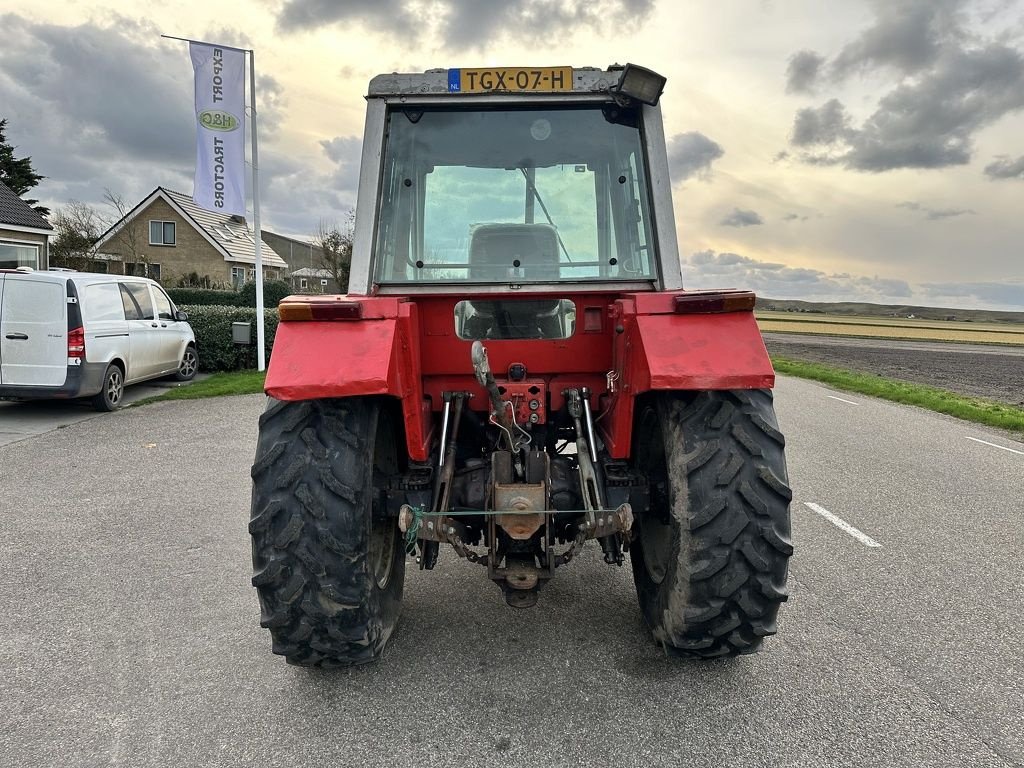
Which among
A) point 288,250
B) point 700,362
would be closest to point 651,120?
point 700,362

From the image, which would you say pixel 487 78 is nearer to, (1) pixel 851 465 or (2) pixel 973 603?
(2) pixel 973 603

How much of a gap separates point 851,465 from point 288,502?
6.54m

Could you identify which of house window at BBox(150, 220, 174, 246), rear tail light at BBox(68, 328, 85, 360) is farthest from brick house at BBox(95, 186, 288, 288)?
rear tail light at BBox(68, 328, 85, 360)

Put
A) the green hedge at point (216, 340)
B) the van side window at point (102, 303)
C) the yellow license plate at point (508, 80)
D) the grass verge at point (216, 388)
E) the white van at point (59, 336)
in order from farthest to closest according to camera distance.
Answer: the green hedge at point (216, 340)
the grass verge at point (216, 388)
the van side window at point (102, 303)
the white van at point (59, 336)
the yellow license plate at point (508, 80)

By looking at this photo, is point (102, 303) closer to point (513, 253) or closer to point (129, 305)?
point (129, 305)

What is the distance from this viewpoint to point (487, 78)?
310cm

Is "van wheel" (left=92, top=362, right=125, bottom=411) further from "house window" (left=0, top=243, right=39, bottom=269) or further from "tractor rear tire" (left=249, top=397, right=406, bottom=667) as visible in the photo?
"house window" (left=0, top=243, right=39, bottom=269)

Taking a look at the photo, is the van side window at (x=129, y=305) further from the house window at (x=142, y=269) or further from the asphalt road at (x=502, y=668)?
the house window at (x=142, y=269)

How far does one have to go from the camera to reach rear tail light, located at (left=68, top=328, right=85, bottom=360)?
8.85 meters

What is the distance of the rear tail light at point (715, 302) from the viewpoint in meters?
2.55

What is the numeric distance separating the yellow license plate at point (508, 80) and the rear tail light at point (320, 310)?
4.12 feet

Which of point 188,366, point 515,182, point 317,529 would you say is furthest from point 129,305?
point 317,529

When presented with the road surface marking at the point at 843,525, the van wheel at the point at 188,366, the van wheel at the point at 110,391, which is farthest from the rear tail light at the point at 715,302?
the van wheel at the point at 188,366

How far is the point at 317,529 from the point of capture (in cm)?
250
